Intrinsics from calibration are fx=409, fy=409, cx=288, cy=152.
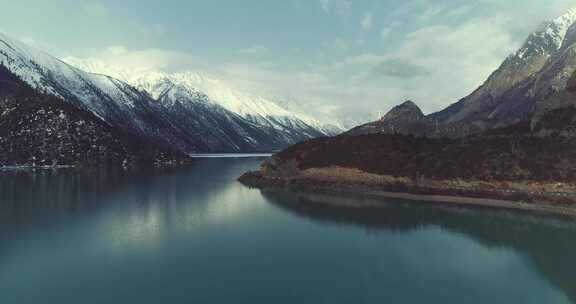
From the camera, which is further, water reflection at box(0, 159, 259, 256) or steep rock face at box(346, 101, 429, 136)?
steep rock face at box(346, 101, 429, 136)

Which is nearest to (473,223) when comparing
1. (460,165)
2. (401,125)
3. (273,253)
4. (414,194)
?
(414,194)

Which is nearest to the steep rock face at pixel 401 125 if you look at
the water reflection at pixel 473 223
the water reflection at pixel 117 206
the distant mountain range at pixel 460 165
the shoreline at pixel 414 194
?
the distant mountain range at pixel 460 165

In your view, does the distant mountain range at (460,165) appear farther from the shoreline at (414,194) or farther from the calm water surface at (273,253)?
the calm water surface at (273,253)

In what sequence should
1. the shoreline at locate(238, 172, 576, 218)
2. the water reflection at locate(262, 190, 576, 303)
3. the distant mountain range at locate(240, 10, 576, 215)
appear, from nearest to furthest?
1. the water reflection at locate(262, 190, 576, 303)
2. the shoreline at locate(238, 172, 576, 218)
3. the distant mountain range at locate(240, 10, 576, 215)

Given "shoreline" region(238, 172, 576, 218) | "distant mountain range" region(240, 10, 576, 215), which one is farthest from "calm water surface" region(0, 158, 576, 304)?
"distant mountain range" region(240, 10, 576, 215)

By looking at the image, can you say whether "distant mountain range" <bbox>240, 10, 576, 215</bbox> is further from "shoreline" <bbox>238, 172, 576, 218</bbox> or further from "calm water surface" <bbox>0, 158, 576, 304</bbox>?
"calm water surface" <bbox>0, 158, 576, 304</bbox>

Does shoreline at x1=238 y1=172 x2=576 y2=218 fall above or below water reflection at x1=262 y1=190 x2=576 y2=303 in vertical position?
above

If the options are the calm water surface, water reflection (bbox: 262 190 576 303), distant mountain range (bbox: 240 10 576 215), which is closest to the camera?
the calm water surface

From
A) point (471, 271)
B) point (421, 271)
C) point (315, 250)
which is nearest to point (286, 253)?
point (315, 250)

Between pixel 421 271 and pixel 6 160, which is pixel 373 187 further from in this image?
pixel 6 160
